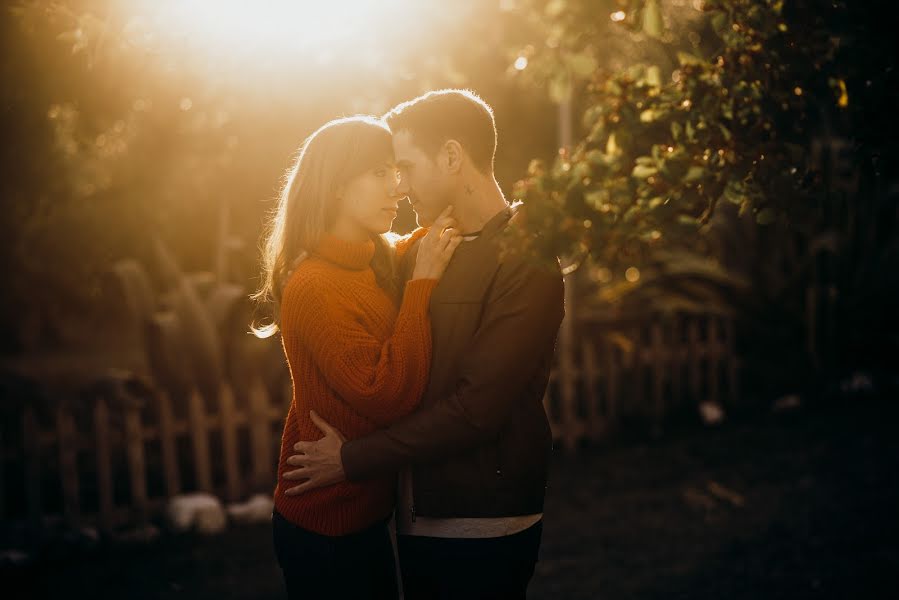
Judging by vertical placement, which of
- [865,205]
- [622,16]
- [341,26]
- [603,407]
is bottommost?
[603,407]

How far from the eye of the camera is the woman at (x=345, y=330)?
261 cm

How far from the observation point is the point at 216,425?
7.78 m

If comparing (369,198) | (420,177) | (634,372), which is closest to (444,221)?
(420,177)

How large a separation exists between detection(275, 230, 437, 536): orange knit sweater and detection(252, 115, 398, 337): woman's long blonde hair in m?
0.07

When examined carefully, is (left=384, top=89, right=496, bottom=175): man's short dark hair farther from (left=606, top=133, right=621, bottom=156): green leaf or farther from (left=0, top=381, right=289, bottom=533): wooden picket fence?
(left=0, top=381, right=289, bottom=533): wooden picket fence

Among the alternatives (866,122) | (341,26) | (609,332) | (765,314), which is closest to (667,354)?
(609,332)

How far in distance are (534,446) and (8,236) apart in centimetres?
736

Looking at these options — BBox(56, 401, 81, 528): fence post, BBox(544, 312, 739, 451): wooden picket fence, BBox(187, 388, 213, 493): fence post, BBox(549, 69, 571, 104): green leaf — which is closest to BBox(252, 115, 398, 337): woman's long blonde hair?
BBox(549, 69, 571, 104): green leaf

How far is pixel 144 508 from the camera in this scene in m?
7.31

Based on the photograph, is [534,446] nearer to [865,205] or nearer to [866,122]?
[866,122]

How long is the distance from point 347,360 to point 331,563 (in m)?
0.62

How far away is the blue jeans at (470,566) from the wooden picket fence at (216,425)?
17.0 ft

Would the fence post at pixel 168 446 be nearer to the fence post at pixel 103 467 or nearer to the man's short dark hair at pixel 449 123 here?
the fence post at pixel 103 467

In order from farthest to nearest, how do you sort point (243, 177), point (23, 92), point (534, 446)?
point (243, 177), point (23, 92), point (534, 446)
